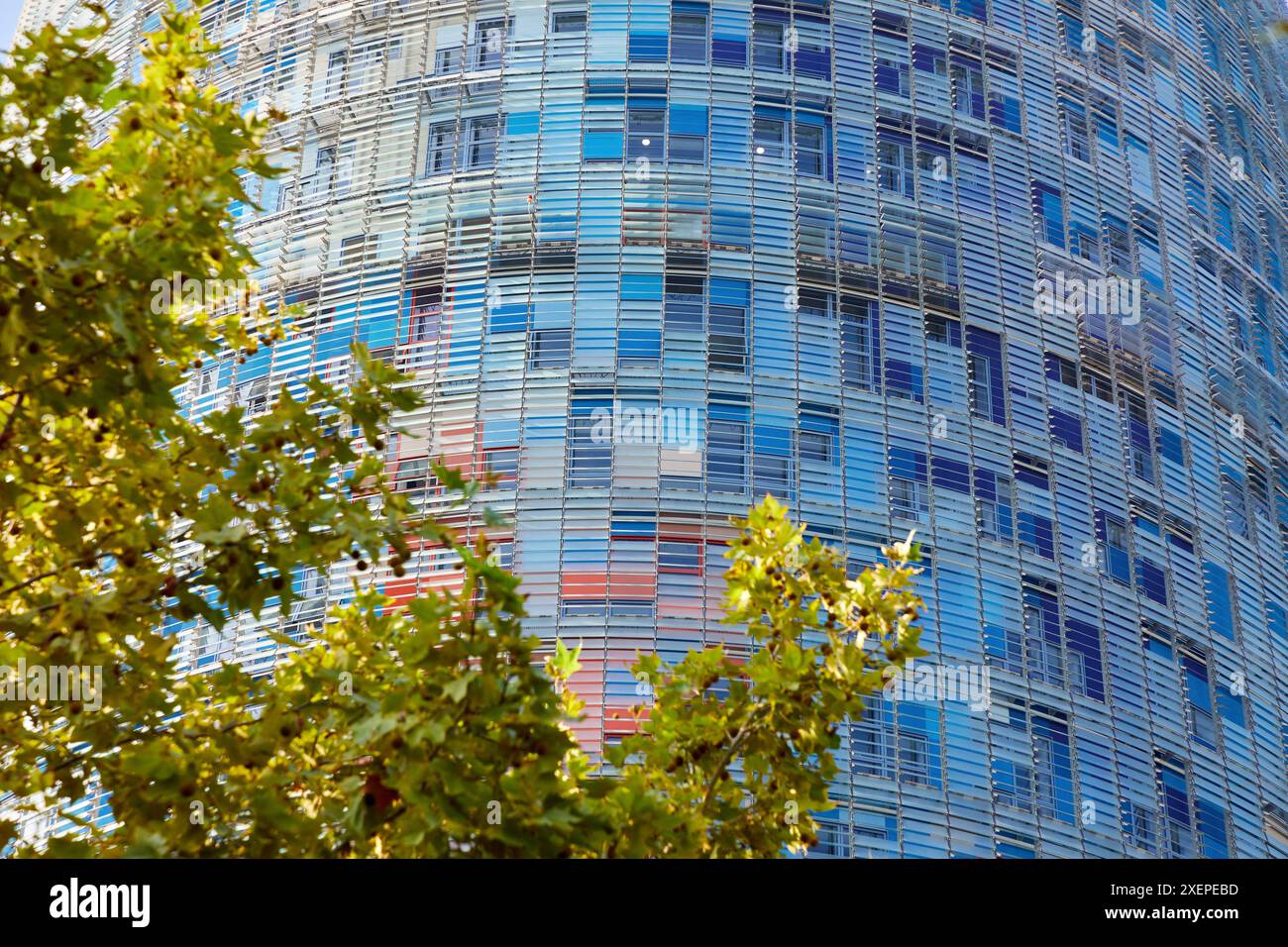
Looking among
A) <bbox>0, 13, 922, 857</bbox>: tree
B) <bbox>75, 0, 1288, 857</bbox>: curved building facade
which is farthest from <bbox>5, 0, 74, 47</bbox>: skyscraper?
<bbox>0, 13, 922, 857</bbox>: tree

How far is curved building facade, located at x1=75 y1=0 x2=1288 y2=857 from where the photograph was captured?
29.7m

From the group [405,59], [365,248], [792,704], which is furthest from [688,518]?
[792,704]

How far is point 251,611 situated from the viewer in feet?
31.2

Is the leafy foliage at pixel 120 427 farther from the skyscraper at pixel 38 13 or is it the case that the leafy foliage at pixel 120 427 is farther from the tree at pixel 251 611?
the skyscraper at pixel 38 13

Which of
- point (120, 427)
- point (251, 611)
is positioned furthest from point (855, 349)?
point (251, 611)

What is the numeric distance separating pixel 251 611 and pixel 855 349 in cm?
2407

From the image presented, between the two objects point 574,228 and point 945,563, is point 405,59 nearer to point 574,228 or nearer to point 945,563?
point 574,228

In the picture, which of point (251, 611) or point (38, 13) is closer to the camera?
point (251, 611)

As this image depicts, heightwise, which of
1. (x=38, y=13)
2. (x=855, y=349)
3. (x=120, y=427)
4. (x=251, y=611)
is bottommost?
(x=251, y=611)

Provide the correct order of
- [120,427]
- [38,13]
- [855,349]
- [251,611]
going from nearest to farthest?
[251,611] < [120,427] < [855,349] < [38,13]

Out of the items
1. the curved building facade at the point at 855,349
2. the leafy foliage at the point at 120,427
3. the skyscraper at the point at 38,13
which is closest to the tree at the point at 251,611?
the leafy foliage at the point at 120,427

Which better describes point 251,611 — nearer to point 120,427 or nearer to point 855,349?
point 120,427

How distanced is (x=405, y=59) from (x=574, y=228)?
22.1 ft
